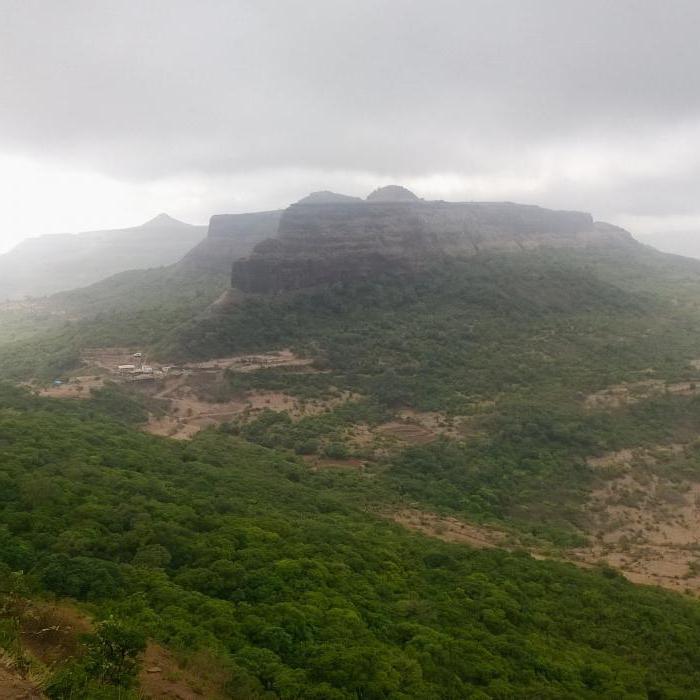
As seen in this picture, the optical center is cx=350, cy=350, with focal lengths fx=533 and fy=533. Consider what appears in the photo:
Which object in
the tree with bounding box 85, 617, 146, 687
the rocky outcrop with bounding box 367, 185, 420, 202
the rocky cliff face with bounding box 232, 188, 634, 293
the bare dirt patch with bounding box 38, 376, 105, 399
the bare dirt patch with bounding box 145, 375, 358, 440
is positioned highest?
Answer: the rocky outcrop with bounding box 367, 185, 420, 202

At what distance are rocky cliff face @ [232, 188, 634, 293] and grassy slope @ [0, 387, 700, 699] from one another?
47.6 metres

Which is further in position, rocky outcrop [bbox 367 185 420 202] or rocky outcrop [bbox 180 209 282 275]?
rocky outcrop [bbox 367 185 420 202]

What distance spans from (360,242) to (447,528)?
179 ft

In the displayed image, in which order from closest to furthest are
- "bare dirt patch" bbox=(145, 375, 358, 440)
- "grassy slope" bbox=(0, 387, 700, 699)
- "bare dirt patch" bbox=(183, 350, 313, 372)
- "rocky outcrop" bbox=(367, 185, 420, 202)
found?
1. "grassy slope" bbox=(0, 387, 700, 699)
2. "bare dirt patch" bbox=(145, 375, 358, 440)
3. "bare dirt patch" bbox=(183, 350, 313, 372)
4. "rocky outcrop" bbox=(367, 185, 420, 202)

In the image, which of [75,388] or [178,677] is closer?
[178,677]

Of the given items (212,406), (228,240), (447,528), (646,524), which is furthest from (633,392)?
(228,240)

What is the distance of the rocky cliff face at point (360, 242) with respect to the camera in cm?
7156

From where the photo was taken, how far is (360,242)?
78125 millimetres

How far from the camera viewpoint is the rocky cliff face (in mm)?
71562

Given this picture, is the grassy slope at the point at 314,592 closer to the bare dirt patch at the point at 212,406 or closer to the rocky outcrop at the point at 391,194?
the bare dirt patch at the point at 212,406

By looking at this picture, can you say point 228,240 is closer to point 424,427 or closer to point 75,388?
point 75,388

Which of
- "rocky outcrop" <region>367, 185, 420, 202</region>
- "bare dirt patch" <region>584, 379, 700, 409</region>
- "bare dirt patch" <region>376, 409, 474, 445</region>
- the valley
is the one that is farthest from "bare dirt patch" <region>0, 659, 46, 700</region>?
"rocky outcrop" <region>367, 185, 420, 202</region>

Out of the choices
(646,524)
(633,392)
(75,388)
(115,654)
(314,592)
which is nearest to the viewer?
(115,654)

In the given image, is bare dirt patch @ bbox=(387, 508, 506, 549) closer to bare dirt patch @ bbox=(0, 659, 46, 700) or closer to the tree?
the tree
